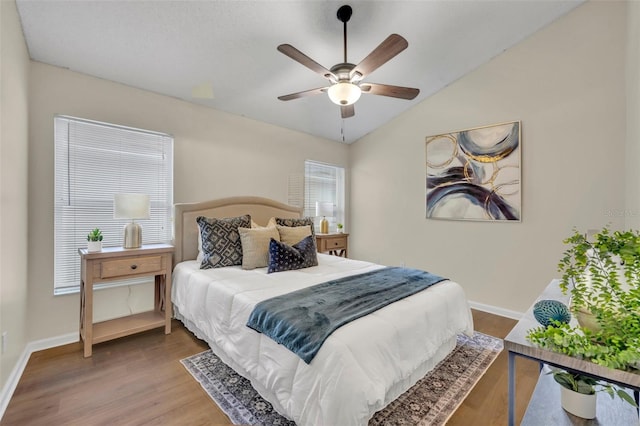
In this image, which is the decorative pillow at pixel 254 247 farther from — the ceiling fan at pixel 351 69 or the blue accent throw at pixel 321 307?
the ceiling fan at pixel 351 69

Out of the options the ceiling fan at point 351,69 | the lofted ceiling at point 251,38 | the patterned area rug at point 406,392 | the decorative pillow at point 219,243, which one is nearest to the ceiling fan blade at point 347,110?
the ceiling fan at point 351,69

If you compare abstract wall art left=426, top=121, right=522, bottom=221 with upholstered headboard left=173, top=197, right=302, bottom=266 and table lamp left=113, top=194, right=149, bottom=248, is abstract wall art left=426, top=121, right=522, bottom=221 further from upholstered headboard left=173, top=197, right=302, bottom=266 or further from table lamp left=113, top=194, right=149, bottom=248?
table lamp left=113, top=194, right=149, bottom=248

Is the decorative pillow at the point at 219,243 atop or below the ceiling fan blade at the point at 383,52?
below

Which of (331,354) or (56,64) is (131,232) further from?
(331,354)

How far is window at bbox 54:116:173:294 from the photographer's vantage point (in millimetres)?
2668

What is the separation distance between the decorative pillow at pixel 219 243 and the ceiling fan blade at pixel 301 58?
1759 mm

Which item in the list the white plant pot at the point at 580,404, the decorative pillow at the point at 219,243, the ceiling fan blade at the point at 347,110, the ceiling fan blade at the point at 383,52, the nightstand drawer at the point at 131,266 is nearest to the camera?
the white plant pot at the point at 580,404

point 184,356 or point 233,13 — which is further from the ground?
point 233,13

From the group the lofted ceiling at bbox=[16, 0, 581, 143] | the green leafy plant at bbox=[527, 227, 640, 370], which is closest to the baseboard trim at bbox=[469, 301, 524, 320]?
the green leafy plant at bbox=[527, 227, 640, 370]

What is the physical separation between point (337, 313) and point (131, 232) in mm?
2187

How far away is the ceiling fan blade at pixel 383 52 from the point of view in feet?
6.14

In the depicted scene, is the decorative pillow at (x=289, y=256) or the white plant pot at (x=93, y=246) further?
the decorative pillow at (x=289, y=256)

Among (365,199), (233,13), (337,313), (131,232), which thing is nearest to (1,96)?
(131,232)

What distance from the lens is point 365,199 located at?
198 inches
